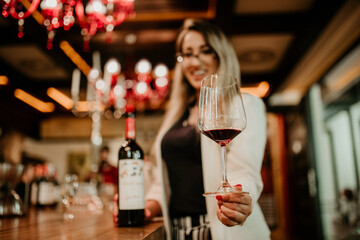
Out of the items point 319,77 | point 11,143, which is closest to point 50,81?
point 11,143

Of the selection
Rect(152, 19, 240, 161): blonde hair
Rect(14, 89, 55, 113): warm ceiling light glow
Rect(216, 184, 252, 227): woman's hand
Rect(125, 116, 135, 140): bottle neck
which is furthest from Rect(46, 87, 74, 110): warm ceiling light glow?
Rect(216, 184, 252, 227): woman's hand

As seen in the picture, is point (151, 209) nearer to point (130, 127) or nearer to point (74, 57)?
point (130, 127)

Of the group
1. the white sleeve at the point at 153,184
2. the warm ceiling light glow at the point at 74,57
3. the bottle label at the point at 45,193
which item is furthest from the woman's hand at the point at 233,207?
the warm ceiling light glow at the point at 74,57

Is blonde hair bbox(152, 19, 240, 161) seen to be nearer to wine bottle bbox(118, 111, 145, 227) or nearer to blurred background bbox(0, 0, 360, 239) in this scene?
wine bottle bbox(118, 111, 145, 227)

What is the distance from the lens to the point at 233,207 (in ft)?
2.40

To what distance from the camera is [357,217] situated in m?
4.46

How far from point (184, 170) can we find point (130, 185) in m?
0.35

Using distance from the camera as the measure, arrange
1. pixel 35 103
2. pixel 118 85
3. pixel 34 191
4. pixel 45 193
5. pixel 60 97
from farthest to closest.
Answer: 1. pixel 35 103
2. pixel 60 97
3. pixel 118 85
4. pixel 34 191
5. pixel 45 193

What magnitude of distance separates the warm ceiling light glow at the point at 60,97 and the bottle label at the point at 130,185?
6.32 metres

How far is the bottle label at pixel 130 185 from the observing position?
1004mm

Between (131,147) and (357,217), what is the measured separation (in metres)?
4.48

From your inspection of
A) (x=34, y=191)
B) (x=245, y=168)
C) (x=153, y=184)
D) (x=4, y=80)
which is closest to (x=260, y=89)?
(x=4, y=80)

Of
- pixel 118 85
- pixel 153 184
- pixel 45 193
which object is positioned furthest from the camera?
pixel 118 85

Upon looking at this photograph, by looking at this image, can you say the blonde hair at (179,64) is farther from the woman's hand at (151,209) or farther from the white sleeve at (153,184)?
the woman's hand at (151,209)
